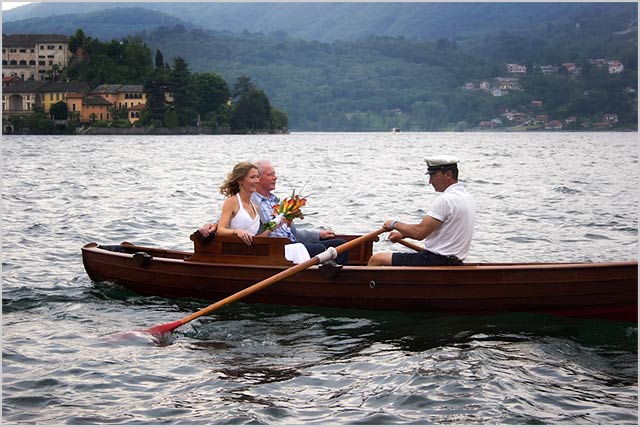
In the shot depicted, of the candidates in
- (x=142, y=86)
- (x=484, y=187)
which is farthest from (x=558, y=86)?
(x=484, y=187)

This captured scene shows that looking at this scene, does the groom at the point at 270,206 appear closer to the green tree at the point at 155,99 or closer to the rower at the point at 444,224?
the rower at the point at 444,224

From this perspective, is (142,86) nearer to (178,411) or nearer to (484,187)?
(484,187)

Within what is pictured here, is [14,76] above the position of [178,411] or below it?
above

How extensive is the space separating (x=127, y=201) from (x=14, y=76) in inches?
6219

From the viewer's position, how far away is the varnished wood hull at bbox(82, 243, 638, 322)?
34.3ft

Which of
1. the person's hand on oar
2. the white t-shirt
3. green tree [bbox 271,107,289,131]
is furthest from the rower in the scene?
green tree [bbox 271,107,289,131]

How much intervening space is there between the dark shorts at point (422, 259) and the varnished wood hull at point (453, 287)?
20 cm

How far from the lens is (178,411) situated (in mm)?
8008

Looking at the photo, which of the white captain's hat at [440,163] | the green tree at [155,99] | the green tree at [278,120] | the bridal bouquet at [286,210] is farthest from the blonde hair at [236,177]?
the green tree at [278,120]

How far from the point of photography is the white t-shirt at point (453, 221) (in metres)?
10.5

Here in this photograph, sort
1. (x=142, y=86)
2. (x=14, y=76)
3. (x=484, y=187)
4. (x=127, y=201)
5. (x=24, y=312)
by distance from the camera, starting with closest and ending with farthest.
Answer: (x=24, y=312) → (x=127, y=201) → (x=484, y=187) → (x=142, y=86) → (x=14, y=76)

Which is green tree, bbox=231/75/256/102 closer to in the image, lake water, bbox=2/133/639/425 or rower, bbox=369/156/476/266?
lake water, bbox=2/133/639/425

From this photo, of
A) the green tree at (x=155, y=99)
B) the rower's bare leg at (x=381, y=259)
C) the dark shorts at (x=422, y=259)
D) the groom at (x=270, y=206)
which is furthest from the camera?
the green tree at (x=155, y=99)

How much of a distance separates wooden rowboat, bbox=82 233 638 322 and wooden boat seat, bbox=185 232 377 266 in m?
0.01
